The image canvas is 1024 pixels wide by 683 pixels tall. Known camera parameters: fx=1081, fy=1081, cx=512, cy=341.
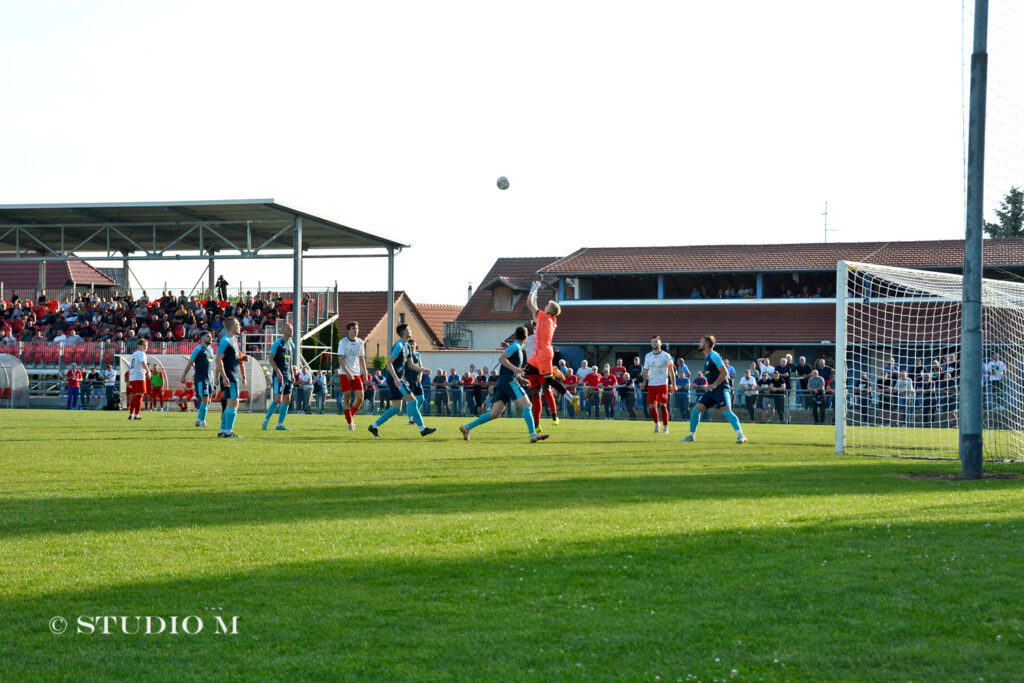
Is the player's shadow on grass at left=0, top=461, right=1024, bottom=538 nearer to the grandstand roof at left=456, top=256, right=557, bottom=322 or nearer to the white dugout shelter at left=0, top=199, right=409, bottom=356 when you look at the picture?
the white dugout shelter at left=0, top=199, right=409, bottom=356

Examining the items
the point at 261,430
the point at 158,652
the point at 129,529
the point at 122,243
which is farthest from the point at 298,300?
the point at 158,652

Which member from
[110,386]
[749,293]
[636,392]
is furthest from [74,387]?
[749,293]

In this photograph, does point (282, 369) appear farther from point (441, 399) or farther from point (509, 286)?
point (509, 286)

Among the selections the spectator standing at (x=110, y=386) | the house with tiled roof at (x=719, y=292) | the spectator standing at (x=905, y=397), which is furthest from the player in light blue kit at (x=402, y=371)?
the house with tiled roof at (x=719, y=292)

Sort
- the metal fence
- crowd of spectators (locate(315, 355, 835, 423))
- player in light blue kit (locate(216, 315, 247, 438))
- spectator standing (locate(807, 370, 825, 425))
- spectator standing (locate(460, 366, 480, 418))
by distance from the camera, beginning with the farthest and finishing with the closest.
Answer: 1. spectator standing (locate(460, 366, 480, 418))
2. crowd of spectators (locate(315, 355, 835, 423))
3. the metal fence
4. spectator standing (locate(807, 370, 825, 425))
5. player in light blue kit (locate(216, 315, 247, 438))

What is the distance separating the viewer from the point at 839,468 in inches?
511

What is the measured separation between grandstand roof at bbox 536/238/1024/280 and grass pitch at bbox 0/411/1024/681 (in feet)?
129

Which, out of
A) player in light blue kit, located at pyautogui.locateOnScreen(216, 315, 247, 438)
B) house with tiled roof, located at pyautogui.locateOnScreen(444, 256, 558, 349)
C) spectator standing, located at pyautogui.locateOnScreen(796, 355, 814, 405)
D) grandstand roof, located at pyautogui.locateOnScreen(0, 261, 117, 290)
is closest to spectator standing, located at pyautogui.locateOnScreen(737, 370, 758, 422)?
spectator standing, located at pyautogui.locateOnScreen(796, 355, 814, 405)

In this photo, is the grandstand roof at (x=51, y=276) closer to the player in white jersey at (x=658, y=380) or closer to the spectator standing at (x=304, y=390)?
the spectator standing at (x=304, y=390)

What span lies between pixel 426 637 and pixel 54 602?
202 cm

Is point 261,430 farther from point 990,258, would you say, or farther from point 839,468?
point 990,258

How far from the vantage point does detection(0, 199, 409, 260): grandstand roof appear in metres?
39.2

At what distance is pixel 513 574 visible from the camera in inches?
242

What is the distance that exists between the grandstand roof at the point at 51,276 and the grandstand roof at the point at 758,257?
3325cm
